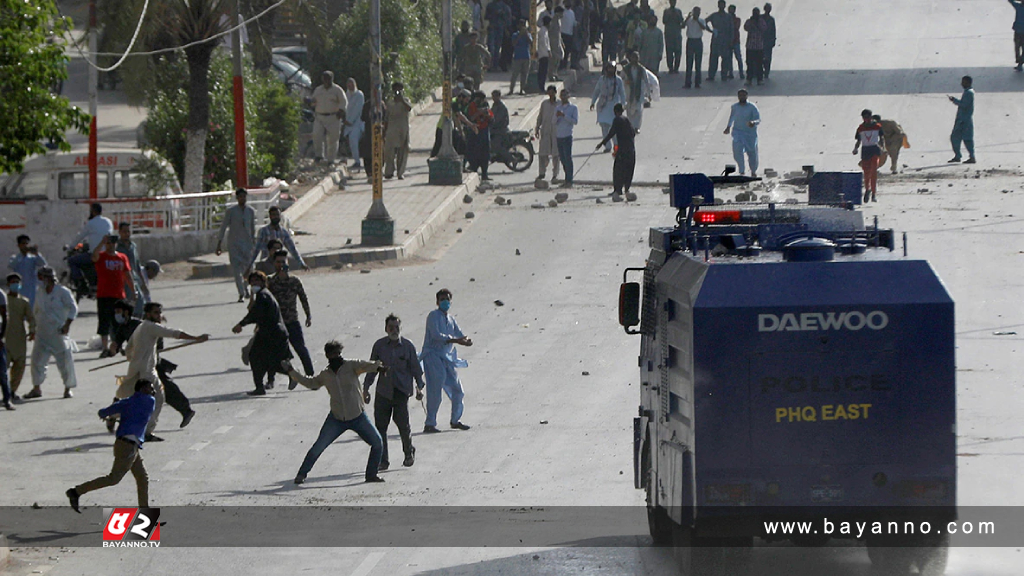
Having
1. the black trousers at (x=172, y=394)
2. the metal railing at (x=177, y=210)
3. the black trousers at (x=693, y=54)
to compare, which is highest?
the black trousers at (x=693, y=54)

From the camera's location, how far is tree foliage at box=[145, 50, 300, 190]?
2738 centimetres

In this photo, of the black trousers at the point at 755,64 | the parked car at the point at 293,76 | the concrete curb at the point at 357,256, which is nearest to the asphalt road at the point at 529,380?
the concrete curb at the point at 357,256

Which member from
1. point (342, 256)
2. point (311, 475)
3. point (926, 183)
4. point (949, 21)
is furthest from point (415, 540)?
point (949, 21)

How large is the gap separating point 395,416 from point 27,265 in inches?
258

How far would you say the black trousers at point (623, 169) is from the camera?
26.5 m

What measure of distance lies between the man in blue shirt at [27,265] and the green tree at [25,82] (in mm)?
3427

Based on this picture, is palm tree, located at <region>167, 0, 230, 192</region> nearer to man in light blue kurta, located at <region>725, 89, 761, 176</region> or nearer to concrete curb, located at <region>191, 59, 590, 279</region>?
concrete curb, located at <region>191, 59, 590, 279</region>

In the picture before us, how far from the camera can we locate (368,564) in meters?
10.1

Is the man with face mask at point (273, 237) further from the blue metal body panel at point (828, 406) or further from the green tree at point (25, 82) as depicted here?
the blue metal body panel at point (828, 406)

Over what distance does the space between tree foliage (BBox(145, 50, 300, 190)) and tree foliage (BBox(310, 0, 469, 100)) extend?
12.2 ft

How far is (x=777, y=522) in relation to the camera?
8.59 m

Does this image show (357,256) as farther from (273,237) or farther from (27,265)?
(27,265)

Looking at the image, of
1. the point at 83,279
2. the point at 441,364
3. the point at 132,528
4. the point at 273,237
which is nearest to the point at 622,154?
the point at 273,237

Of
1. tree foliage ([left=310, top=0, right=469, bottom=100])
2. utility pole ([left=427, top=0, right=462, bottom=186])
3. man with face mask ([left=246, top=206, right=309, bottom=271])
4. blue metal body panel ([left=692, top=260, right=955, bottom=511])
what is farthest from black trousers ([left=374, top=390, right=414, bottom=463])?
tree foliage ([left=310, top=0, right=469, bottom=100])
